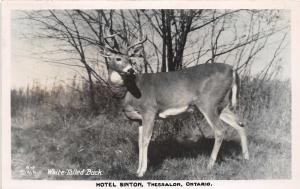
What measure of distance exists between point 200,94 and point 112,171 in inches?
44.7

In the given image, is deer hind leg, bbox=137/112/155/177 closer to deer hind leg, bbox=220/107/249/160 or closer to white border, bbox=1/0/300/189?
white border, bbox=1/0/300/189

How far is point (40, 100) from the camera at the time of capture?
6.56 m

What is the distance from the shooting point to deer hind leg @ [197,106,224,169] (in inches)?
245

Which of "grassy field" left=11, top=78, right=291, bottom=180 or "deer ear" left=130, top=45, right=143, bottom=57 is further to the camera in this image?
"deer ear" left=130, top=45, right=143, bottom=57

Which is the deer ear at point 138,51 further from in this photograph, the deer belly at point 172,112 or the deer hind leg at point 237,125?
the deer hind leg at point 237,125

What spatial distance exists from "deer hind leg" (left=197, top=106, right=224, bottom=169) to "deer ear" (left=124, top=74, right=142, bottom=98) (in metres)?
0.62

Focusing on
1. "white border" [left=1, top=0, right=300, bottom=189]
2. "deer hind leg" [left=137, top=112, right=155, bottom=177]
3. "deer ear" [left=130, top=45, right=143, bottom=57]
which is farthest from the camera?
"deer ear" [left=130, top=45, right=143, bottom=57]

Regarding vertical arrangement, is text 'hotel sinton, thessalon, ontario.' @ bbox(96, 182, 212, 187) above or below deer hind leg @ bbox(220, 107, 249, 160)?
below

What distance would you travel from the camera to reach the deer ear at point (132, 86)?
20.5 feet

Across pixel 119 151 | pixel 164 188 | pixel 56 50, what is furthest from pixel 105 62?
pixel 164 188

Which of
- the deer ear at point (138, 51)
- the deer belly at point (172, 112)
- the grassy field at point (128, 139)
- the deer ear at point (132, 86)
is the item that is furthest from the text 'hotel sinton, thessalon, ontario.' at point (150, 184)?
the deer ear at point (138, 51)

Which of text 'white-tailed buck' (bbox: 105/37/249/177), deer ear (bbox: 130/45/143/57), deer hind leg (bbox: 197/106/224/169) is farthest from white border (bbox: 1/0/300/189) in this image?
text 'white-tailed buck' (bbox: 105/37/249/177)

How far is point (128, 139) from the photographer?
6.48 m

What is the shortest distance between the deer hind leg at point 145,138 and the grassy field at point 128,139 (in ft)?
0.34
